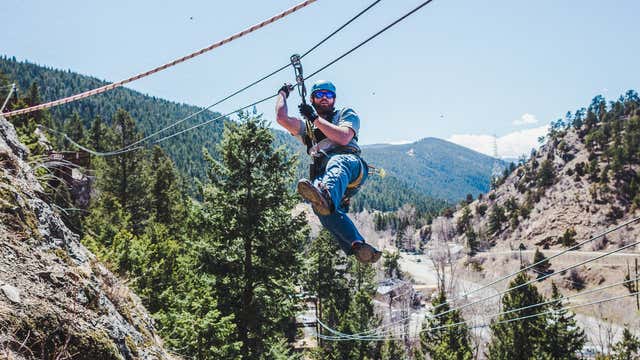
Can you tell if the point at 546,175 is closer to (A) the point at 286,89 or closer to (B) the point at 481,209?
(B) the point at 481,209

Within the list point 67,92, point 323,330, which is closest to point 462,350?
point 323,330

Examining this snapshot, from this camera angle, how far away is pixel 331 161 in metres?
3.87

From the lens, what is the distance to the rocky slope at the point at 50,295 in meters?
2.65

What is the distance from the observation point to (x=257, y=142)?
43.8 ft

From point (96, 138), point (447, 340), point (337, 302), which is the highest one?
point (96, 138)

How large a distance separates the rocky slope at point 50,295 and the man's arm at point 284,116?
2477 mm

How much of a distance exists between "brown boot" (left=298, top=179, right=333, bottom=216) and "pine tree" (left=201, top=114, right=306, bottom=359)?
367 inches

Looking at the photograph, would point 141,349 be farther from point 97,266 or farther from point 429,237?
point 429,237

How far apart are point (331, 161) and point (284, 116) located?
85 centimetres

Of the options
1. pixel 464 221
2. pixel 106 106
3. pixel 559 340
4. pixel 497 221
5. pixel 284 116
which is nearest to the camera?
pixel 284 116

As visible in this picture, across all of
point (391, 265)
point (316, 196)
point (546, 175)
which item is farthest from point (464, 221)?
point (316, 196)

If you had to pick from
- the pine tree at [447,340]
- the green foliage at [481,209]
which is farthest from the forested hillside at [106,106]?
the pine tree at [447,340]

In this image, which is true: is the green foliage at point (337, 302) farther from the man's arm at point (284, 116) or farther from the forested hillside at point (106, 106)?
the forested hillside at point (106, 106)

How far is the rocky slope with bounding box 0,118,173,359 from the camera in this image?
104 inches
